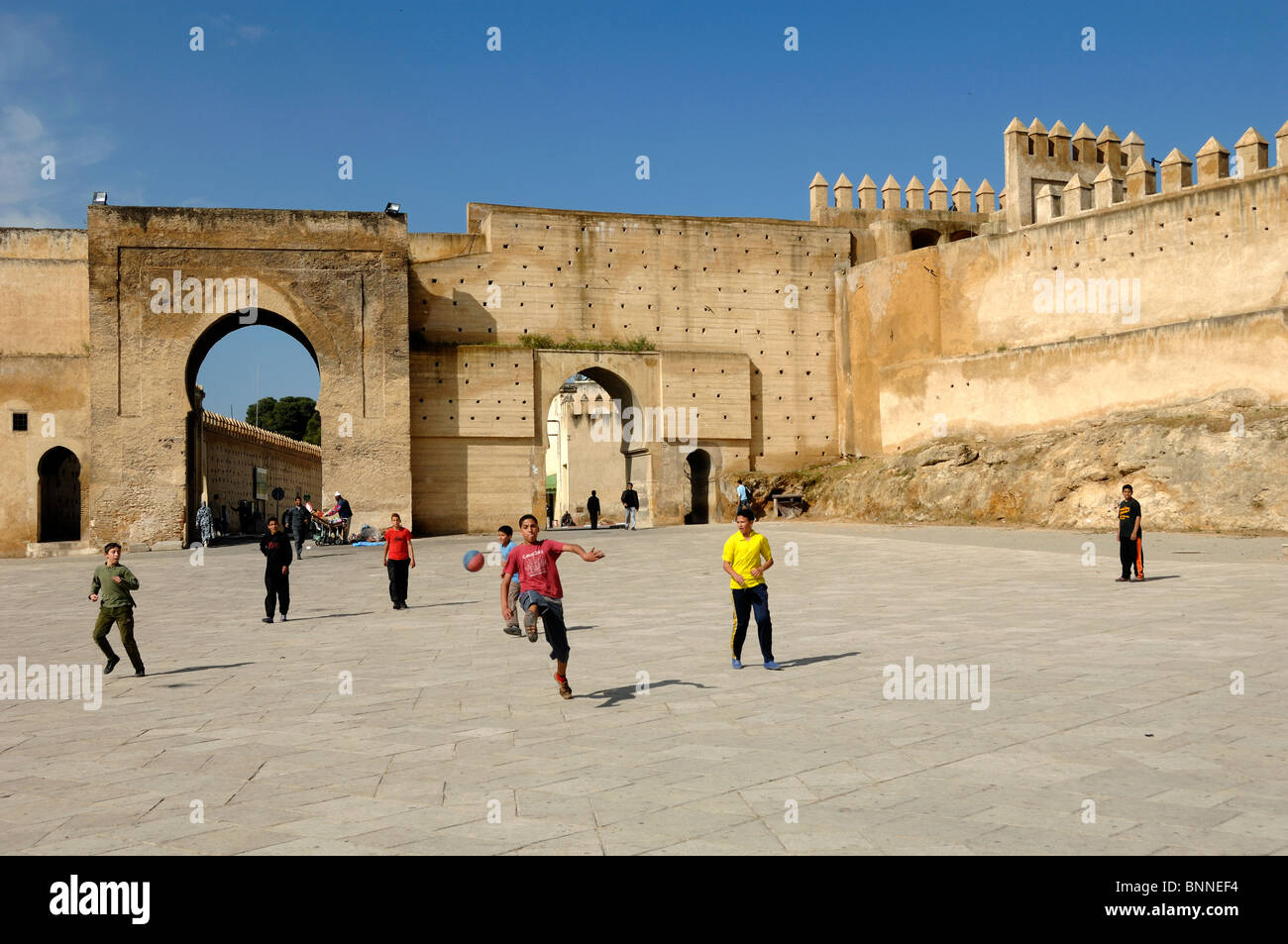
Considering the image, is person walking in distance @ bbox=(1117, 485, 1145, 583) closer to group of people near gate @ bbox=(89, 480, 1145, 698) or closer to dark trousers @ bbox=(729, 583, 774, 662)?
group of people near gate @ bbox=(89, 480, 1145, 698)

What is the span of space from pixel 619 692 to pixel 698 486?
2484 cm

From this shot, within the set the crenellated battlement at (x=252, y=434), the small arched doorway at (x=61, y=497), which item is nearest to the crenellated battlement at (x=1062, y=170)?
the crenellated battlement at (x=252, y=434)

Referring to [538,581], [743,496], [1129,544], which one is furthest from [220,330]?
[538,581]

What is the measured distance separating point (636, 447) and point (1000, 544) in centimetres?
1419

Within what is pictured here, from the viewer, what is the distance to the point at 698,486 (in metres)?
32.7

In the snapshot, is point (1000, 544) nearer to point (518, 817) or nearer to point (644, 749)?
point (644, 749)

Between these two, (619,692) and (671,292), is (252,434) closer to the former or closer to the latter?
(671,292)

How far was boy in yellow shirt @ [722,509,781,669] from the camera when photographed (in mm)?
8898

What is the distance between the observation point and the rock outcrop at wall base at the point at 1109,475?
20438mm

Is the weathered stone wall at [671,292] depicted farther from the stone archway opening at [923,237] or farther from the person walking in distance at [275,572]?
the person walking in distance at [275,572]

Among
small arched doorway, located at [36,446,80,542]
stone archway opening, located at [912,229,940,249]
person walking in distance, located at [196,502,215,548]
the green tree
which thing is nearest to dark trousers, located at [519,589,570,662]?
person walking in distance, located at [196,502,215,548]

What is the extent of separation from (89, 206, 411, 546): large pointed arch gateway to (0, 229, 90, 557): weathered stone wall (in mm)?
1983

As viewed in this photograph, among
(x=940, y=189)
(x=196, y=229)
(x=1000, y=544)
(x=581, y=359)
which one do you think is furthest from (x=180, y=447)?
(x=940, y=189)
